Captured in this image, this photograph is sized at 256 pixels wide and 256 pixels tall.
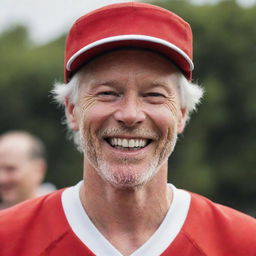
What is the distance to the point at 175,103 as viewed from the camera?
418 cm

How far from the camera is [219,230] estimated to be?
416 centimetres

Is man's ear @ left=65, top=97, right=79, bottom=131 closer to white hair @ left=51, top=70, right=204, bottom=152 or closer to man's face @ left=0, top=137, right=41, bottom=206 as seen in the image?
white hair @ left=51, top=70, right=204, bottom=152

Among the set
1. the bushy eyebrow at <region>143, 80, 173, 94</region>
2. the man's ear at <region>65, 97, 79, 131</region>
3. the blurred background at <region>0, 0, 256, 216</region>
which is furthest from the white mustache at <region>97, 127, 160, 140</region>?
the blurred background at <region>0, 0, 256, 216</region>

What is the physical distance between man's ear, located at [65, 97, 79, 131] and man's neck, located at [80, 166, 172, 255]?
1.05ft

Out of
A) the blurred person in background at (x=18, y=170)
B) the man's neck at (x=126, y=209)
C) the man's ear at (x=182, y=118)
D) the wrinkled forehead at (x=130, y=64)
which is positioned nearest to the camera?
the wrinkled forehead at (x=130, y=64)

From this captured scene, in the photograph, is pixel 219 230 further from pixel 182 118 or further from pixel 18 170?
pixel 18 170

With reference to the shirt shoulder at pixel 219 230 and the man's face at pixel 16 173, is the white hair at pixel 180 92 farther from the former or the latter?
the man's face at pixel 16 173

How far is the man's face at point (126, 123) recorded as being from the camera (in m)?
3.99

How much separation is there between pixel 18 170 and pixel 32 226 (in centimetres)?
408

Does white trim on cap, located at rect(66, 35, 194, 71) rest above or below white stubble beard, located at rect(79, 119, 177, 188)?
above

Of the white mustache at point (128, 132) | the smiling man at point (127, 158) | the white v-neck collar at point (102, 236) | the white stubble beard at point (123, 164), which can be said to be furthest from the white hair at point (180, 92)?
the white v-neck collar at point (102, 236)

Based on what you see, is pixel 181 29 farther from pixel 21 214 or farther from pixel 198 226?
pixel 21 214

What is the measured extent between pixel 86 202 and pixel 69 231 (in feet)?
0.73

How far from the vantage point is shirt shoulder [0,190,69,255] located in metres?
4.05
